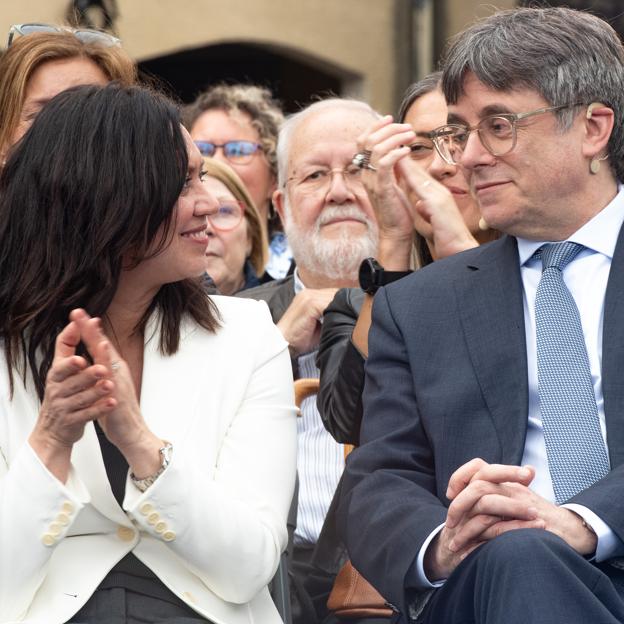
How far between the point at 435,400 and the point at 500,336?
0.24 meters

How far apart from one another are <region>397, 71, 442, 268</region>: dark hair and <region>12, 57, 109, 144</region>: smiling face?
3.97ft

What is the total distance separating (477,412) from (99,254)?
103 centimetres

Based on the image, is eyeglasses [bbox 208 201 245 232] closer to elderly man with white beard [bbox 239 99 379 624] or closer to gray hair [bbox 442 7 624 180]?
elderly man with white beard [bbox 239 99 379 624]

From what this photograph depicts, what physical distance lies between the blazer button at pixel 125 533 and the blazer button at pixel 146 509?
0.16 m

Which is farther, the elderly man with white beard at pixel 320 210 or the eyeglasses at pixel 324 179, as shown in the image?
the eyeglasses at pixel 324 179

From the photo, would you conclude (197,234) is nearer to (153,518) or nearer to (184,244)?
(184,244)

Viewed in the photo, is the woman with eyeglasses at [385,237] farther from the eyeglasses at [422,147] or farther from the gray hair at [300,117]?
the gray hair at [300,117]

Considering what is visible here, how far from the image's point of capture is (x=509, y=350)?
3.55 metres

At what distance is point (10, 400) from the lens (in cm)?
337

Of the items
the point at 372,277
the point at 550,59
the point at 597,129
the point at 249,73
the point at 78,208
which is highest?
the point at 550,59

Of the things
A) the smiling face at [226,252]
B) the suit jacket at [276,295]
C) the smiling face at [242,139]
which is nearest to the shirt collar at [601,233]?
the suit jacket at [276,295]

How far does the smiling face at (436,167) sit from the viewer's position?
486 cm

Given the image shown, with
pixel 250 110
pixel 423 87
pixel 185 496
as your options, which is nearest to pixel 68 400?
pixel 185 496

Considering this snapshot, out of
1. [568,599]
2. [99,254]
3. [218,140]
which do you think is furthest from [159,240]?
[218,140]
